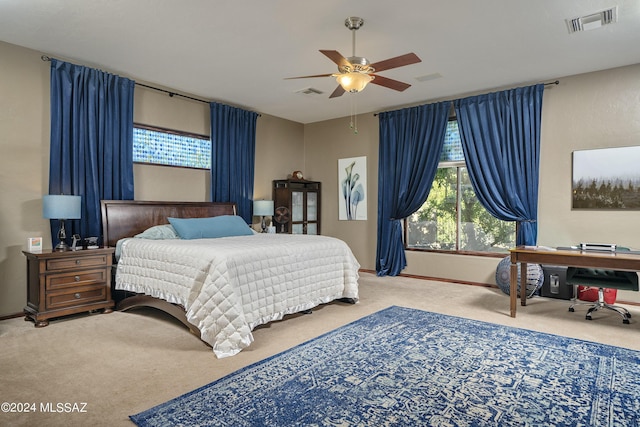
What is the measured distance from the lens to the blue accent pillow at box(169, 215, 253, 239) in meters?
4.45

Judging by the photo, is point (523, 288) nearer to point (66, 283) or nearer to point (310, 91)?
point (310, 91)

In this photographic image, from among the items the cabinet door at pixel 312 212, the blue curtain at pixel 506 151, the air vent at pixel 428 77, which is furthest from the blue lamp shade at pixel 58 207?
the blue curtain at pixel 506 151

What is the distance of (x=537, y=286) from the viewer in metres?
4.64

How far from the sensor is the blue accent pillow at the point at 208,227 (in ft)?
14.6

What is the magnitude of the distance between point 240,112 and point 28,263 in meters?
3.51

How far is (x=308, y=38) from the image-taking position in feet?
12.5

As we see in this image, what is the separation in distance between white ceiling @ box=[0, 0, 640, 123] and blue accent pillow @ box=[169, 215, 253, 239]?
182 cm

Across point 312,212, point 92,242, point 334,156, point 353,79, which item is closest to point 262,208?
point 312,212

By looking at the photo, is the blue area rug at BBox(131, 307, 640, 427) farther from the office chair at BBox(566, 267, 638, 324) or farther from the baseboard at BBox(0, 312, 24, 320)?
the baseboard at BBox(0, 312, 24, 320)

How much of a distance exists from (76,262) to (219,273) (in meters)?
1.84

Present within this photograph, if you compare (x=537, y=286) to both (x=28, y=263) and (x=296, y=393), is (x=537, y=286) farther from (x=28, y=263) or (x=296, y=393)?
(x=28, y=263)

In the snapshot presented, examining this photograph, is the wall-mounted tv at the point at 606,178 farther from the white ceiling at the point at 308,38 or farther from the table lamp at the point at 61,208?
the table lamp at the point at 61,208

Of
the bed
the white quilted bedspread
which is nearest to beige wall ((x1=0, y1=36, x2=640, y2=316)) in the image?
the bed

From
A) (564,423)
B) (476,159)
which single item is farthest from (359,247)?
(564,423)
